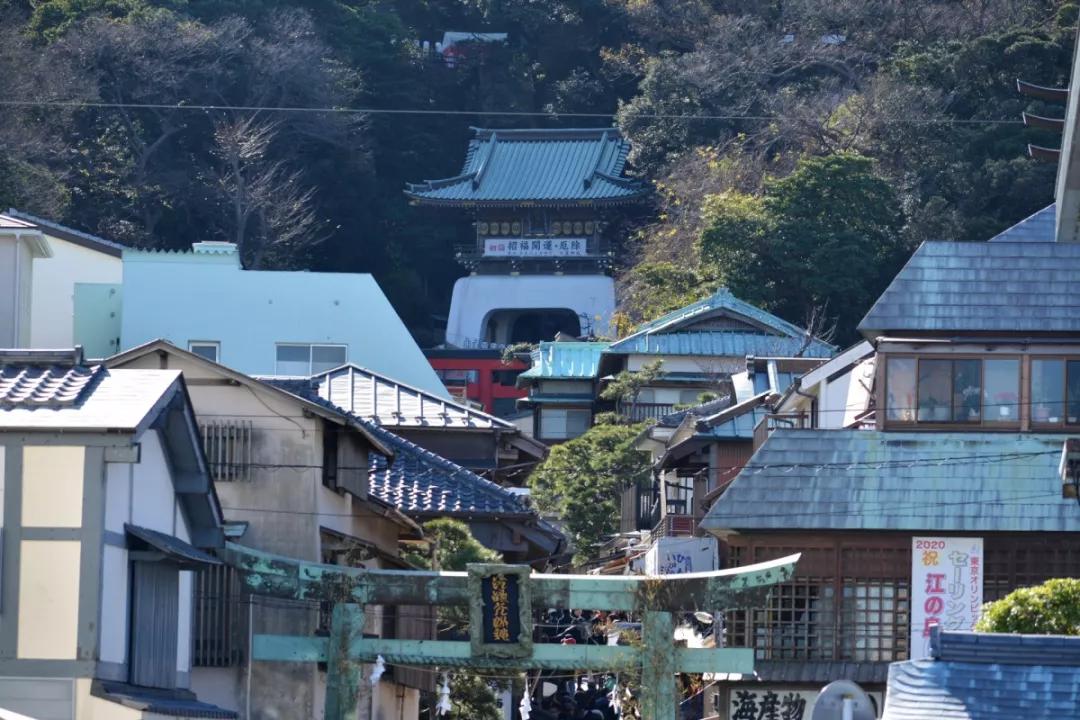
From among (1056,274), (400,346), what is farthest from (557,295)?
(1056,274)

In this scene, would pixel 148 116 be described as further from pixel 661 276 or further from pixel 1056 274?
pixel 1056 274

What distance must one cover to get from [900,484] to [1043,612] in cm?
882

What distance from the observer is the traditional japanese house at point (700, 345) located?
50500mm

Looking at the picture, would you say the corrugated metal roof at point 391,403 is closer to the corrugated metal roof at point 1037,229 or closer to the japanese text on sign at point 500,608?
the corrugated metal roof at point 1037,229

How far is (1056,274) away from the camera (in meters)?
27.0

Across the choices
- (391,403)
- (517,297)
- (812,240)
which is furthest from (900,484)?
(517,297)

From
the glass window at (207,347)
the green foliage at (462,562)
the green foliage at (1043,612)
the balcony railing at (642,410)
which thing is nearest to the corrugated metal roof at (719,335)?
the balcony railing at (642,410)

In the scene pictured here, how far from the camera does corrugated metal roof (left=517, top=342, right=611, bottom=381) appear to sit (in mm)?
56562

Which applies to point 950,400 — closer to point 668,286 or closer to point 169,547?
point 169,547

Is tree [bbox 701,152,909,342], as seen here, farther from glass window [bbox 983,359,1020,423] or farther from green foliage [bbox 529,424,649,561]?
glass window [bbox 983,359,1020,423]

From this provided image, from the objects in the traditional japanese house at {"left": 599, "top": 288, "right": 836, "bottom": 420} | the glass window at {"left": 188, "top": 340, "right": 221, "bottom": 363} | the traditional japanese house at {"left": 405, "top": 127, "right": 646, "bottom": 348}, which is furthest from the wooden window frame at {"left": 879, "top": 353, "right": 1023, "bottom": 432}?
the traditional japanese house at {"left": 405, "top": 127, "right": 646, "bottom": 348}

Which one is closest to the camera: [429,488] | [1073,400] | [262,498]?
[262,498]

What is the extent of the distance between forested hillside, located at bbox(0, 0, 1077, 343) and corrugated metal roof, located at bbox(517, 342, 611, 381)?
2630 millimetres

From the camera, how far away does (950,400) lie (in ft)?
89.0
